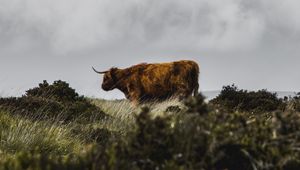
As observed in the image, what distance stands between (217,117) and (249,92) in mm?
15259

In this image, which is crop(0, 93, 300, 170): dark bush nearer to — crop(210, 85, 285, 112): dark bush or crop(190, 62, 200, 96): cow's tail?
crop(210, 85, 285, 112): dark bush

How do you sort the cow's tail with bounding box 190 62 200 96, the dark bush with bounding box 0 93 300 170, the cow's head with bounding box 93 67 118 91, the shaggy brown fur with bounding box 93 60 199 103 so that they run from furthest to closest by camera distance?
the cow's head with bounding box 93 67 118 91, the cow's tail with bounding box 190 62 200 96, the shaggy brown fur with bounding box 93 60 199 103, the dark bush with bounding box 0 93 300 170

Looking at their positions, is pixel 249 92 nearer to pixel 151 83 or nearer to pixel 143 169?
pixel 151 83

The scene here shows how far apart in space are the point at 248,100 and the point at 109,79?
256 inches

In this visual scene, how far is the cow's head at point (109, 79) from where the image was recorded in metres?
23.8

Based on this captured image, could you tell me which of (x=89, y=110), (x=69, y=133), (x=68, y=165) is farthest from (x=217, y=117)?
(x=89, y=110)

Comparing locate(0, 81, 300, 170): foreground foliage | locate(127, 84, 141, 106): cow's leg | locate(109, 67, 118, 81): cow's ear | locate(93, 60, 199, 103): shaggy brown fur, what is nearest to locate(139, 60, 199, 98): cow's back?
locate(93, 60, 199, 103): shaggy brown fur

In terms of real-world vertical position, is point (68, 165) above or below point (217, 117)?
below

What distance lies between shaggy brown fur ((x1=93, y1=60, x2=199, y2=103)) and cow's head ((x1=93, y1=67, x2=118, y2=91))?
10.1 inches

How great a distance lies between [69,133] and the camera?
11859 mm

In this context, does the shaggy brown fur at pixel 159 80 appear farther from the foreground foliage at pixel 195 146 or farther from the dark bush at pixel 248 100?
the foreground foliage at pixel 195 146

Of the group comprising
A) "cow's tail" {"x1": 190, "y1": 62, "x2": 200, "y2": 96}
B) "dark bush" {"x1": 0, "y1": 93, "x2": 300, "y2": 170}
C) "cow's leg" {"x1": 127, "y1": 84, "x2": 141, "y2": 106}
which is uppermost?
"cow's tail" {"x1": 190, "y1": 62, "x2": 200, "y2": 96}

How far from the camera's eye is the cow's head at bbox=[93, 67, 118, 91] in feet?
78.2

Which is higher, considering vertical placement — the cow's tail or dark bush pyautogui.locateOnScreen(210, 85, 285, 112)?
the cow's tail
